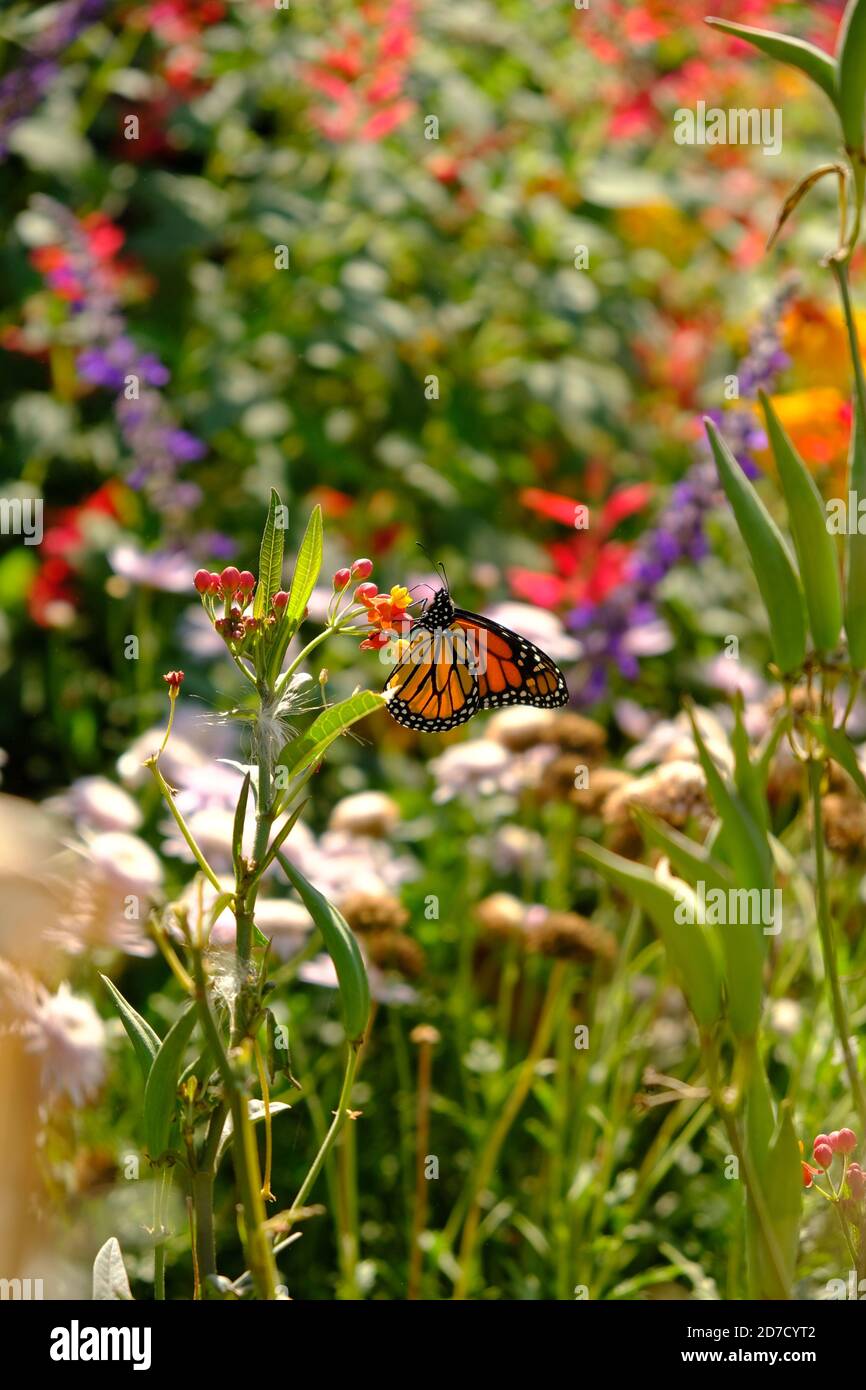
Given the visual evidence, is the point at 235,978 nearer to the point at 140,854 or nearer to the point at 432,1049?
the point at 140,854

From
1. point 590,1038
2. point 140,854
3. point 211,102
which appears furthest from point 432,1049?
point 211,102

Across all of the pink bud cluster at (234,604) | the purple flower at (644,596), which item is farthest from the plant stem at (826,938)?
the purple flower at (644,596)

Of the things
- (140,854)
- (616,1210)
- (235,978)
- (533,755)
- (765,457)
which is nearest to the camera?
(235,978)

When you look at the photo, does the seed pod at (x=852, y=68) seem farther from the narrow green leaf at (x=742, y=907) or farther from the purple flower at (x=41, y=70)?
the purple flower at (x=41, y=70)

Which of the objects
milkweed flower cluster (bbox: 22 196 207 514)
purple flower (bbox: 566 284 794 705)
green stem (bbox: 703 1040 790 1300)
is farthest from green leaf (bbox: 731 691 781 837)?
milkweed flower cluster (bbox: 22 196 207 514)

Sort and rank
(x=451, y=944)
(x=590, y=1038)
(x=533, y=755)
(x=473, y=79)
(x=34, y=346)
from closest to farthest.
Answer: (x=533, y=755) → (x=590, y=1038) → (x=451, y=944) → (x=34, y=346) → (x=473, y=79)

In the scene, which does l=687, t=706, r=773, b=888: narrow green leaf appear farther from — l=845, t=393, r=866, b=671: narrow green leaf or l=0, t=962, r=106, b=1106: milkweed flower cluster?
l=0, t=962, r=106, b=1106: milkweed flower cluster
